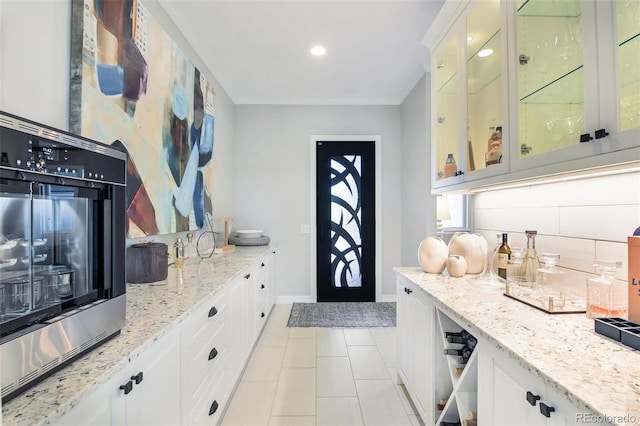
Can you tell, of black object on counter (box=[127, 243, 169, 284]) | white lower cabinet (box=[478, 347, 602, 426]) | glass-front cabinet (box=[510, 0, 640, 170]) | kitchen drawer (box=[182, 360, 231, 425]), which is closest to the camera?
white lower cabinet (box=[478, 347, 602, 426])

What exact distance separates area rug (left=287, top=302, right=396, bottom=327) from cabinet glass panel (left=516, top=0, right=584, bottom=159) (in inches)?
105

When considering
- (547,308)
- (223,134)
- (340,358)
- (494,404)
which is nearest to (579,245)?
(547,308)

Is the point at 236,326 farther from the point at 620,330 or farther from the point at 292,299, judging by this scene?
the point at 292,299

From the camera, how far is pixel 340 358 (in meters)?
2.68

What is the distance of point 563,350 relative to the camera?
872 mm

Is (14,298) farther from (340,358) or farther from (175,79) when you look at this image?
(340,358)

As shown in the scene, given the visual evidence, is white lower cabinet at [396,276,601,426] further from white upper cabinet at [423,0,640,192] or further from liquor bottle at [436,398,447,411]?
→ white upper cabinet at [423,0,640,192]

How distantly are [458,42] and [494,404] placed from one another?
203 centimetres

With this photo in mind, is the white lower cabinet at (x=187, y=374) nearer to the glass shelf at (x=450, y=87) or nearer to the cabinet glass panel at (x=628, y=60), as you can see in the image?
the cabinet glass panel at (x=628, y=60)

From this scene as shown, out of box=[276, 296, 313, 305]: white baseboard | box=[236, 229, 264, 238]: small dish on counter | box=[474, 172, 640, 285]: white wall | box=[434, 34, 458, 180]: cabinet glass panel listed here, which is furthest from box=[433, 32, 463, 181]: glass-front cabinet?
box=[276, 296, 313, 305]: white baseboard

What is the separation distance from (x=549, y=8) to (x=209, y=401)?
8.04 ft

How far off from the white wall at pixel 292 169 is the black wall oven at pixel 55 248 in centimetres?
328

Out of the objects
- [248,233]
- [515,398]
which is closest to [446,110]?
[515,398]

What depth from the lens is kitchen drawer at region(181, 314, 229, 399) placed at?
132 centimetres
